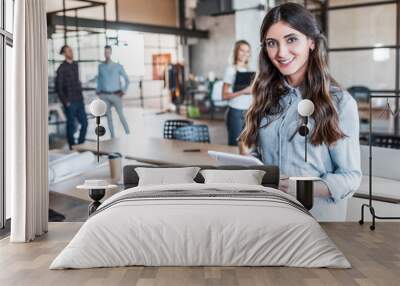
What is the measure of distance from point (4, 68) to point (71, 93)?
72.1 inches

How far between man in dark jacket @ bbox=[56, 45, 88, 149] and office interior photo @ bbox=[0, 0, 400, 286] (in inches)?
0.6

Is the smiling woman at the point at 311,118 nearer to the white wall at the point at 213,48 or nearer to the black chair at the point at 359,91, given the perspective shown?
the white wall at the point at 213,48

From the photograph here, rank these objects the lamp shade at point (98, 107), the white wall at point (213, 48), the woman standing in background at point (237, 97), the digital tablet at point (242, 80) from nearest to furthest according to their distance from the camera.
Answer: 1. the lamp shade at point (98, 107)
2. the digital tablet at point (242, 80)
3. the woman standing in background at point (237, 97)
4. the white wall at point (213, 48)

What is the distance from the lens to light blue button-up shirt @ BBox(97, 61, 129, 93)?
652 centimetres

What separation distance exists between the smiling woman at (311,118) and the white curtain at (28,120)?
1.91m

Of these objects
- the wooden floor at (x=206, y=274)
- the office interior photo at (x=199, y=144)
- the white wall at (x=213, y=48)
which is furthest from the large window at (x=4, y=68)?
the white wall at (x=213, y=48)

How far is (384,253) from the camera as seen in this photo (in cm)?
395

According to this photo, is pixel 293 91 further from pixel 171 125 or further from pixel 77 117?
pixel 77 117

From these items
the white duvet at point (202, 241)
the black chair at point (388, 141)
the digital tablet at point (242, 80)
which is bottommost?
the white duvet at point (202, 241)

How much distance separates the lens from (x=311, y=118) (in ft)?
16.5

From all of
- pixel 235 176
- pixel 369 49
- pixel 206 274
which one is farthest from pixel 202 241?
pixel 369 49

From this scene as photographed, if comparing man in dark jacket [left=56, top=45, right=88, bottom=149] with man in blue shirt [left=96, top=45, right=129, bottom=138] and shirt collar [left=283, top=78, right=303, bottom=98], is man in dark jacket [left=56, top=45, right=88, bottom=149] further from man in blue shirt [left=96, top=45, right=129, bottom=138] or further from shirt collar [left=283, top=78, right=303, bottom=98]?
shirt collar [left=283, top=78, right=303, bottom=98]

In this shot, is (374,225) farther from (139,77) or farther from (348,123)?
(139,77)

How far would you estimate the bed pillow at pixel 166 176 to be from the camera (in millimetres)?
4680
